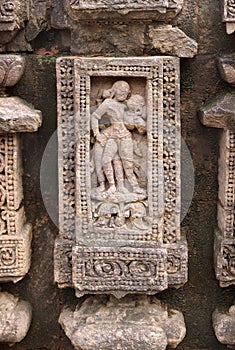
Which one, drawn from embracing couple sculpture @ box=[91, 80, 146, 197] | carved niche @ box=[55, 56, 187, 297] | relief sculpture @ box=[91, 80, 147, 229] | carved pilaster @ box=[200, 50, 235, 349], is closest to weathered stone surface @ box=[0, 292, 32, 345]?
carved niche @ box=[55, 56, 187, 297]

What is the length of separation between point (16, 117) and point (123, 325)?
5.11 ft

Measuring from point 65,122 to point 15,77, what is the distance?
45 centimetres

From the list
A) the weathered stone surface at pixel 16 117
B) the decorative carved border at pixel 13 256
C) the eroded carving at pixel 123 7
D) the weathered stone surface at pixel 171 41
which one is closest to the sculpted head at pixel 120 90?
the weathered stone surface at pixel 171 41

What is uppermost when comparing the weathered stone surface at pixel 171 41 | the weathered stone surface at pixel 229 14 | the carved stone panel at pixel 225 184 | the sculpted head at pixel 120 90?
the weathered stone surface at pixel 229 14

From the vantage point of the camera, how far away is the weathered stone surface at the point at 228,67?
3430 mm

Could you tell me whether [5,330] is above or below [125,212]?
below

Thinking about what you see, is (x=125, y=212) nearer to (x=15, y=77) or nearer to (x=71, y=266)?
(x=71, y=266)

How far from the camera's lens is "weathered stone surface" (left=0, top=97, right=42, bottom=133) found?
11.2 feet

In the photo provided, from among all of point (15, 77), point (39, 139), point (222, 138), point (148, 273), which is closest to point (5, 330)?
point (148, 273)

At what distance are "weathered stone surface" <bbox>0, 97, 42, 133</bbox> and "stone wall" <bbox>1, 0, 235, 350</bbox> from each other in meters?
0.22

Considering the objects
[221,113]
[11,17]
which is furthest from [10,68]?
[221,113]

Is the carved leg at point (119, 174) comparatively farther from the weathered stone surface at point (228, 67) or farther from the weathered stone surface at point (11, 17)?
the weathered stone surface at point (11, 17)

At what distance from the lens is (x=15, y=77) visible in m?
3.51

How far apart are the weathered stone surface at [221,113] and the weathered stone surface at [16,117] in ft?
3.68
